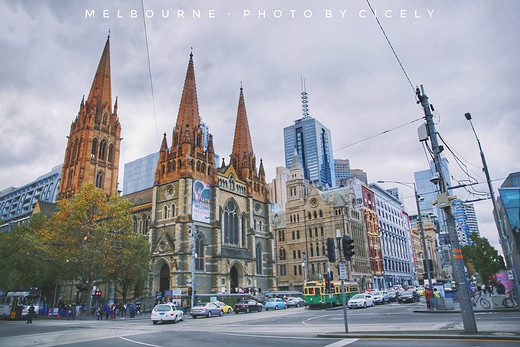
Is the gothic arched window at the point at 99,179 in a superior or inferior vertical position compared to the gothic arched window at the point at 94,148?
inferior

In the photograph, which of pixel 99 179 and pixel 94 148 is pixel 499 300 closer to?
pixel 99 179

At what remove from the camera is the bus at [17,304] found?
3230 cm

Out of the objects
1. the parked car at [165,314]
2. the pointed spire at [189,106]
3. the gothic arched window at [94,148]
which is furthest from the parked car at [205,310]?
the gothic arched window at [94,148]

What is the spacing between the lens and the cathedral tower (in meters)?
66.1

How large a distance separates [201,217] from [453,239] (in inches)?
1481

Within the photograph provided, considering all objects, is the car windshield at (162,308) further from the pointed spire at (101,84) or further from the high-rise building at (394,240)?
the high-rise building at (394,240)

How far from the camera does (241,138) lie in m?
61.5

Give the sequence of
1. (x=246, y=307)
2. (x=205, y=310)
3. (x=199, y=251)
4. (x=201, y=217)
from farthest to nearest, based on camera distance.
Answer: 1. (x=201, y=217)
2. (x=199, y=251)
3. (x=246, y=307)
4. (x=205, y=310)

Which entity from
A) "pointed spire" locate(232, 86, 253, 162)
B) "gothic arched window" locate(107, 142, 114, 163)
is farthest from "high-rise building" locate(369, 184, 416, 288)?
"gothic arched window" locate(107, 142, 114, 163)

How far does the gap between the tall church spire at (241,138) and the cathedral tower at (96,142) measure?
85.3ft

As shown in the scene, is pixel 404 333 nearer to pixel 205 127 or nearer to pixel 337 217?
pixel 337 217

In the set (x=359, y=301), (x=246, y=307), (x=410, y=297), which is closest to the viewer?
(x=359, y=301)

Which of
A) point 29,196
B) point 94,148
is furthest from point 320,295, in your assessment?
point 29,196

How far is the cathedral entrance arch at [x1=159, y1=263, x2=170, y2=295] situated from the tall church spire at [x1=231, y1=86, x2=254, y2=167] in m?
20.6
